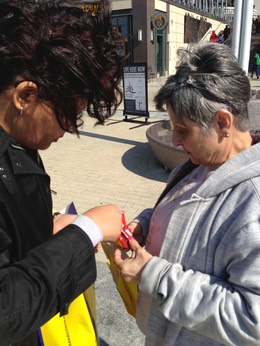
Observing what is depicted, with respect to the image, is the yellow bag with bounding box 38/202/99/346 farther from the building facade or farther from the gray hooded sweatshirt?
the building facade

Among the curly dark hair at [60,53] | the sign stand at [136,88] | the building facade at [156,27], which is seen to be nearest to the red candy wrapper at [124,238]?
the curly dark hair at [60,53]

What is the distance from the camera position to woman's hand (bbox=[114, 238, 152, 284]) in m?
1.38

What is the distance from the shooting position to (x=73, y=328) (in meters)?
1.57

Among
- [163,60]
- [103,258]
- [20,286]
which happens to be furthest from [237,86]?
[163,60]

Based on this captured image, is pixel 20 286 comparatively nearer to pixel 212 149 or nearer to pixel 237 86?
pixel 212 149

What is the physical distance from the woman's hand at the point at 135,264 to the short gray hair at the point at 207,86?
565 mm

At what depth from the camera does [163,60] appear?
22.1 m

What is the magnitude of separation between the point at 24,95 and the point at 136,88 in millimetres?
8623

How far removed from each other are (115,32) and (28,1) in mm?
309

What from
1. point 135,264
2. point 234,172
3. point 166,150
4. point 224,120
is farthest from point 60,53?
point 166,150

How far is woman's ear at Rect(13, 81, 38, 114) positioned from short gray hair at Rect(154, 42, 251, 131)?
518 millimetres

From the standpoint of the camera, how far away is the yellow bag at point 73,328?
1470 mm

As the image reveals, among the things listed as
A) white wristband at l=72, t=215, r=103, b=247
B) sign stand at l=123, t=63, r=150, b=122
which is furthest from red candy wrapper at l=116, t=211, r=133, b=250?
sign stand at l=123, t=63, r=150, b=122

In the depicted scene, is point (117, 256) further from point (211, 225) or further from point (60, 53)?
point (60, 53)
